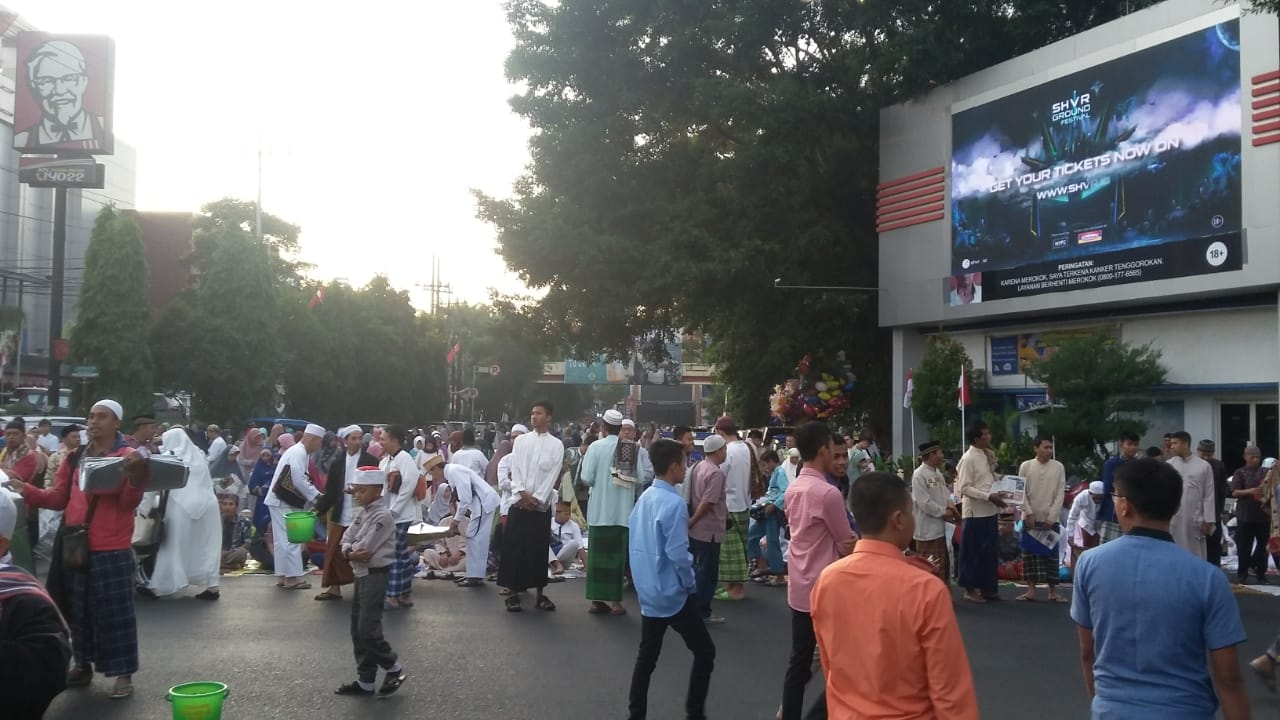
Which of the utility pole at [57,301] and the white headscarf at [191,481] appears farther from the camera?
the utility pole at [57,301]

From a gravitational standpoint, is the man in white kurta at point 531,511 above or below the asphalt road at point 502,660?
above

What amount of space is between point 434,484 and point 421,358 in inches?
1566

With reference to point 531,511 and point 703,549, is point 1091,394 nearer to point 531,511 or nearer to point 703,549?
point 703,549

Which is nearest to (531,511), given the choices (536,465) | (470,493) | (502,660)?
(536,465)

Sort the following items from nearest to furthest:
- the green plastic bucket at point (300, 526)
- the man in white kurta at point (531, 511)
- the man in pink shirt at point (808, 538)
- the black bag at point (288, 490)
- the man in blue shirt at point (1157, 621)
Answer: the man in blue shirt at point (1157, 621) → the man in pink shirt at point (808, 538) → the man in white kurta at point (531, 511) → the green plastic bucket at point (300, 526) → the black bag at point (288, 490)

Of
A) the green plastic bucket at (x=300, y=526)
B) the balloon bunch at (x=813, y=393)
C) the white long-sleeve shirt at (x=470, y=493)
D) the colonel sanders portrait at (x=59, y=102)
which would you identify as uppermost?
the colonel sanders portrait at (x=59, y=102)

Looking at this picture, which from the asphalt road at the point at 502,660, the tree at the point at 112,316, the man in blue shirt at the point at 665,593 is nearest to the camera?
the man in blue shirt at the point at 665,593

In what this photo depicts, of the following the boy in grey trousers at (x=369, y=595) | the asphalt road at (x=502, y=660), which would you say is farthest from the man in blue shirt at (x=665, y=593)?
the boy in grey trousers at (x=369, y=595)

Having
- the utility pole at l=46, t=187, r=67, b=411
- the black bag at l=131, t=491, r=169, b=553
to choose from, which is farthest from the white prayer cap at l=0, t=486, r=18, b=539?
the utility pole at l=46, t=187, r=67, b=411

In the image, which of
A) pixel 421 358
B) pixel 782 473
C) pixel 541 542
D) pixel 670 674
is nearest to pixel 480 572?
pixel 541 542

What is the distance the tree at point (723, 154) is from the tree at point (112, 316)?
14.9 metres

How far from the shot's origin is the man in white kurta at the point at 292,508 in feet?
40.5

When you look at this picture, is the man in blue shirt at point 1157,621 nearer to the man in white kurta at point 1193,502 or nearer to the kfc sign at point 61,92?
the man in white kurta at point 1193,502

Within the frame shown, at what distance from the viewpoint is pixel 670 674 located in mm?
8117
